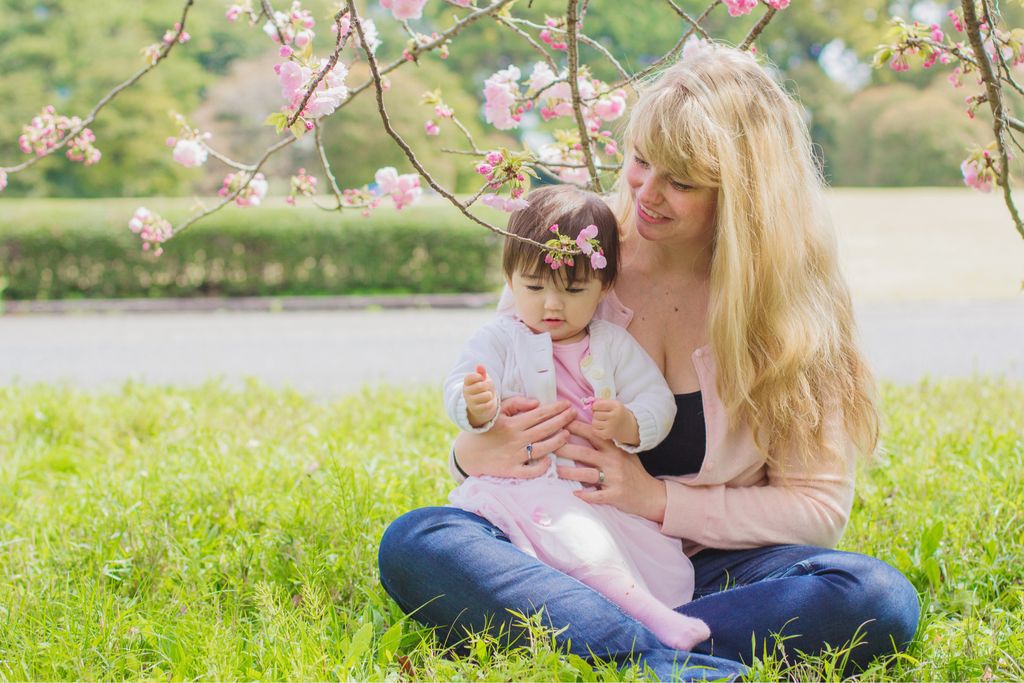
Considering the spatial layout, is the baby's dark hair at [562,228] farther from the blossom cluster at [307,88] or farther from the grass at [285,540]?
the grass at [285,540]

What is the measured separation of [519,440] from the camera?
7.02ft

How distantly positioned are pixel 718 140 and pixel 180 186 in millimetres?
20741

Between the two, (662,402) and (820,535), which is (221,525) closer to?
(662,402)

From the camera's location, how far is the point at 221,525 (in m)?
2.81

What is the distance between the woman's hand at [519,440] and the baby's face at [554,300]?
17cm

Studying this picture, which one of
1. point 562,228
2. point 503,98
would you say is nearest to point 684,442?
point 562,228

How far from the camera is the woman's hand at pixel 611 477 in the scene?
2.15m

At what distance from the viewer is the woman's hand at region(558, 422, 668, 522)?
215 centimetres

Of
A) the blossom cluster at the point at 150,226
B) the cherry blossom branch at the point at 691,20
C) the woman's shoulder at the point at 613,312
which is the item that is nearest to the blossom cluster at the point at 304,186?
the blossom cluster at the point at 150,226

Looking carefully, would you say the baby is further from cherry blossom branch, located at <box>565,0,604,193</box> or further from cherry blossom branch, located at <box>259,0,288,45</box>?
cherry blossom branch, located at <box>259,0,288,45</box>

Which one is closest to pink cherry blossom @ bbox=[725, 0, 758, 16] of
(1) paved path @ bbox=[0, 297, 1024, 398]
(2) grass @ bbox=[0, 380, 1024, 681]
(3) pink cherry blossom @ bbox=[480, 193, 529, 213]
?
(3) pink cherry blossom @ bbox=[480, 193, 529, 213]

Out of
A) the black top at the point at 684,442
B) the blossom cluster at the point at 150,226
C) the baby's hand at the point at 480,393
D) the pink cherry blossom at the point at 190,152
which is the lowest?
the black top at the point at 684,442

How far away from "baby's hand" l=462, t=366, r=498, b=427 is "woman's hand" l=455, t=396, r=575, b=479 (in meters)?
0.10

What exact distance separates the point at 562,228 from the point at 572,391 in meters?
0.37
